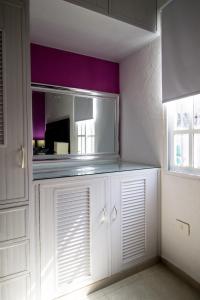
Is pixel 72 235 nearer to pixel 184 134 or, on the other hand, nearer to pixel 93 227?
pixel 93 227

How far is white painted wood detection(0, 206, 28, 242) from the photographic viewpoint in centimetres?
123

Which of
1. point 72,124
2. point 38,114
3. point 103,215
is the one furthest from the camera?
point 72,124

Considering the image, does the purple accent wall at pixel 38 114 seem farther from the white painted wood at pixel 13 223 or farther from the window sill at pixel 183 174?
the window sill at pixel 183 174

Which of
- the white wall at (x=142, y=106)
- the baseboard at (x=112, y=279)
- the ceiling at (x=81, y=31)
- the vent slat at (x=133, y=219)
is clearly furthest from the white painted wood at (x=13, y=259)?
the ceiling at (x=81, y=31)

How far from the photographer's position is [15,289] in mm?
1271

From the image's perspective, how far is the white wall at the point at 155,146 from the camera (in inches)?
67.5

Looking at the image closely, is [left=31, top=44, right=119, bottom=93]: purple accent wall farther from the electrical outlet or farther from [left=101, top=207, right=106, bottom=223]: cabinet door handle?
the electrical outlet

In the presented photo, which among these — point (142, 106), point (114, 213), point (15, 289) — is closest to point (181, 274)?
point (114, 213)

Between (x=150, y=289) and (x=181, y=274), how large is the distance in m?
0.33

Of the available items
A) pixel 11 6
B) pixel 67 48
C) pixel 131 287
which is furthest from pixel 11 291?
pixel 67 48

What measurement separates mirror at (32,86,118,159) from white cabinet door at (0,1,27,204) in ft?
2.31

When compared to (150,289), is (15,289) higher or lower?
higher

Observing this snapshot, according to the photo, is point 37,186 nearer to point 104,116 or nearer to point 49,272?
point 49,272

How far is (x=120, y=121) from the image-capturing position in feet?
8.13
